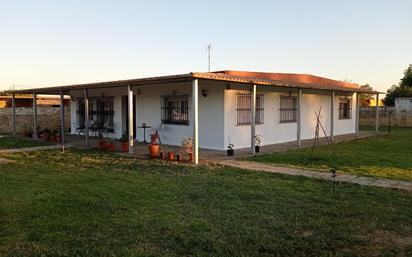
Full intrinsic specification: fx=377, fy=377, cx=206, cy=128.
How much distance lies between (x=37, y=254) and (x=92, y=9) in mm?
9948

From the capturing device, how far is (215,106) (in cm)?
1195

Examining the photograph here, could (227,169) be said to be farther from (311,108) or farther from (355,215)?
(311,108)

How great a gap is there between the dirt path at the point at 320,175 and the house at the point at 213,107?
123cm

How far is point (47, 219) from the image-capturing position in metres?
4.43

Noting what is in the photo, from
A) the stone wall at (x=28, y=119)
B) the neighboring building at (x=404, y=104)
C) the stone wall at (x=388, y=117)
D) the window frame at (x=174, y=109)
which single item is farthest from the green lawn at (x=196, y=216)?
the neighboring building at (x=404, y=104)

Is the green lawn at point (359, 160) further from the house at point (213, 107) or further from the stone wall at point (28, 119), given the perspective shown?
the stone wall at point (28, 119)

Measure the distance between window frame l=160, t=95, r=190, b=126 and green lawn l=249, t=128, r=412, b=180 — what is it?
3.60 metres

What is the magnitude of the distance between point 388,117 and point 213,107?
56.9 ft

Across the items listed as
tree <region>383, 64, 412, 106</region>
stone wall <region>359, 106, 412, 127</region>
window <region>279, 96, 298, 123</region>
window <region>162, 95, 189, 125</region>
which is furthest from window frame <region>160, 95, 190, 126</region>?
tree <region>383, 64, 412, 106</region>

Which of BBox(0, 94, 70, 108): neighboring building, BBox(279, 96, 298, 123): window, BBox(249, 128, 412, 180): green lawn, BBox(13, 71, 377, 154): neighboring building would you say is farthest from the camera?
BBox(0, 94, 70, 108): neighboring building

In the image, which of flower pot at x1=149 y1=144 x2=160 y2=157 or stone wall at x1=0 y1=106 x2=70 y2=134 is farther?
stone wall at x1=0 y1=106 x2=70 y2=134

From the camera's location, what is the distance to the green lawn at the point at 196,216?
3604 millimetres

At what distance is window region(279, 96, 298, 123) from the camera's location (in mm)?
14383

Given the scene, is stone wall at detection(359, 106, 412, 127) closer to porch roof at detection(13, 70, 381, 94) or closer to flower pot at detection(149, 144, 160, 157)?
porch roof at detection(13, 70, 381, 94)
